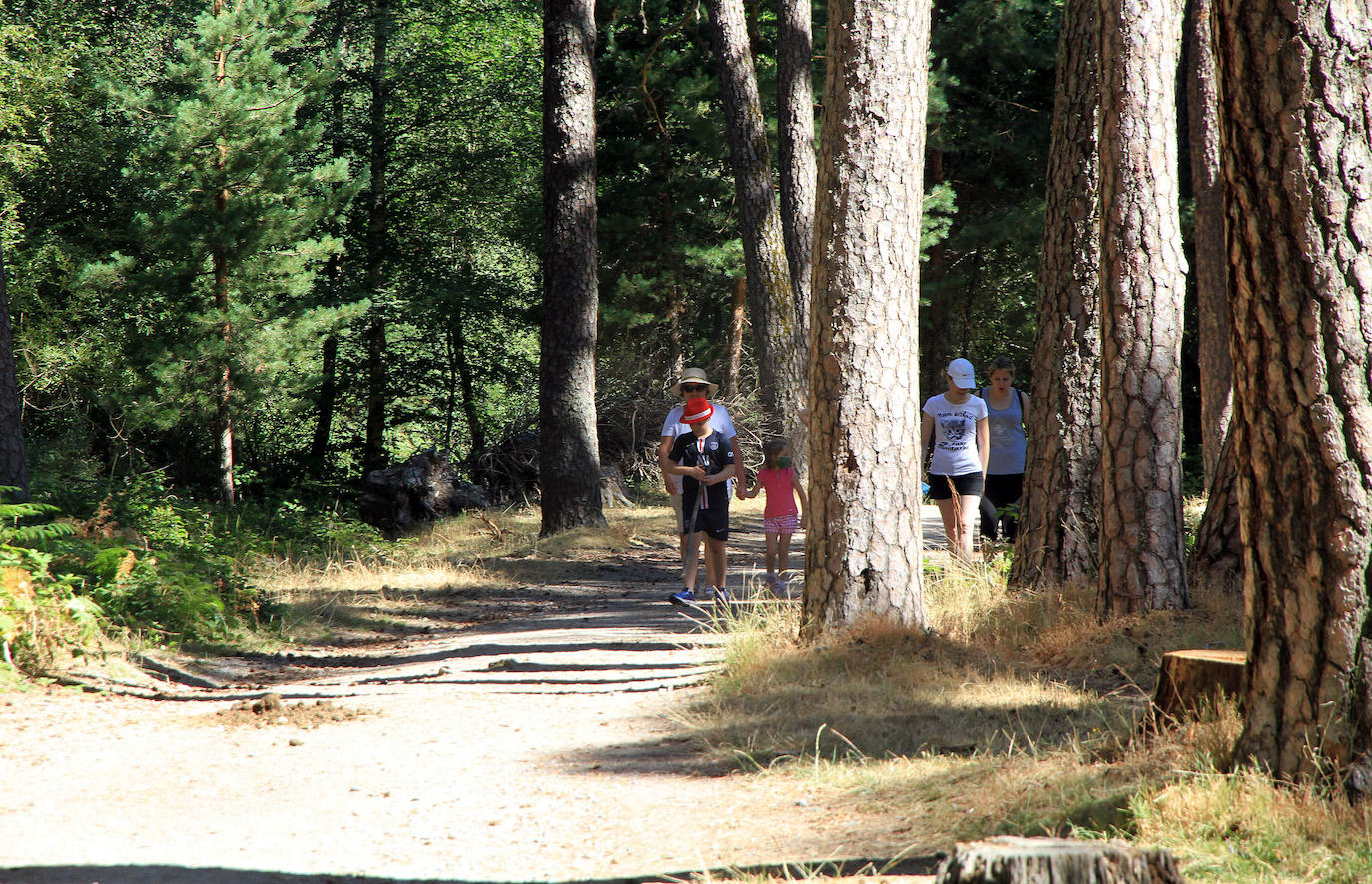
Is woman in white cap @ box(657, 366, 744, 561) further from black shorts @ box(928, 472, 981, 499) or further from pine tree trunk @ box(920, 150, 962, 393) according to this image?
pine tree trunk @ box(920, 150, 962, 393)

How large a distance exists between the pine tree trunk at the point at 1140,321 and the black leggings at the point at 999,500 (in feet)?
8.38

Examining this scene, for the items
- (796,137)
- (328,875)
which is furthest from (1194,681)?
(796,137)

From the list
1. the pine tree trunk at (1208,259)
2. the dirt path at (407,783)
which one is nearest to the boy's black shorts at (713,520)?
the dirt path at (407,783)

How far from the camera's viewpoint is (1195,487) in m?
20.1

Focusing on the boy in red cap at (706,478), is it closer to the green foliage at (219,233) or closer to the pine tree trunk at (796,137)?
the pine tree trunk at (796,137)

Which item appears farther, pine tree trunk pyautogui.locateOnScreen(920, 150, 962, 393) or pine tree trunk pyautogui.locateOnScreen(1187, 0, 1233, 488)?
pine tree trunk pyautogui.locateOnScreen(920, 150, 962, 393)

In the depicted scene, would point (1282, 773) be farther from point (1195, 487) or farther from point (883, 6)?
point (1195, 487)

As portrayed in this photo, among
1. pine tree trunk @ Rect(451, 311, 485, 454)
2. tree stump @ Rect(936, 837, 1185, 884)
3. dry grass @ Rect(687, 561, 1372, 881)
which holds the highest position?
pine tree trunk @ Rect(451, 311, 485, 454)

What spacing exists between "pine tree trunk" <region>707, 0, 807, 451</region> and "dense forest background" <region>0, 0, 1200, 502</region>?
1.22 metres

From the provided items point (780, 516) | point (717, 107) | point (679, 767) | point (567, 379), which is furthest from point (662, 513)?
point (679, 767)

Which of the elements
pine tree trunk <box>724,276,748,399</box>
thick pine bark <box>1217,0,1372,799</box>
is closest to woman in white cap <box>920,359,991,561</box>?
thick pine bark <box>1217,0,1372,799</box>

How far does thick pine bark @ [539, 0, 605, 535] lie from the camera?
12672 mm

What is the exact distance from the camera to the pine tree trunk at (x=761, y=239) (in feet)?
51.1

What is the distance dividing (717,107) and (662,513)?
8621 millimetres
